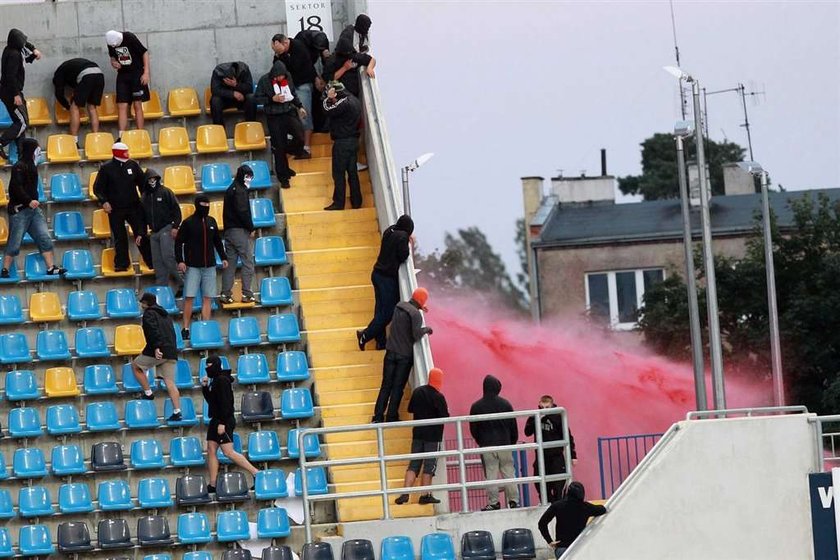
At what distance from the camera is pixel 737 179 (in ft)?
211

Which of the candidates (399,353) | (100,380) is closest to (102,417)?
(100,380)

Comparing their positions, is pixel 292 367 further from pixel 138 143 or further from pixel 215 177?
pixel 138 143

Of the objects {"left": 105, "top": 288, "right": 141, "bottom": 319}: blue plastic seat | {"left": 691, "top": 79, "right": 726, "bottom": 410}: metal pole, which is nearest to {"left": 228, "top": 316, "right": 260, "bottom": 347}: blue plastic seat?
{"left": 105, "top": 288, "right": 141, "bottom": 319}: blue plastic seat

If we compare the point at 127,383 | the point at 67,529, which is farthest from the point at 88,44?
the point at 67,529

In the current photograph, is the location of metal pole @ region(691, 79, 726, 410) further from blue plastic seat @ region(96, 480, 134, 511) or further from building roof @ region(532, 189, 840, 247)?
building roof @ region(532, 189, 840, 247)

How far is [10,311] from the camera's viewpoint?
2298 centimetres

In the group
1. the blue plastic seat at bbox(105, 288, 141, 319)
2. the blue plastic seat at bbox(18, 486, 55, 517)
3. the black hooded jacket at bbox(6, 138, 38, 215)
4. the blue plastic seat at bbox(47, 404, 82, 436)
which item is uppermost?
the black hooded jacket at bbox(6, 138, 38, 215)

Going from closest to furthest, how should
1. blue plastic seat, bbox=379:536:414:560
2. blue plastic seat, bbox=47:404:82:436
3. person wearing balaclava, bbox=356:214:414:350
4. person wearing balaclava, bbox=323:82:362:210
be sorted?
blue plastic seat, bbox=379:536:414:560 → blue plastic seat, bbox=47:404:82:436 → person wearing balaclava, bbox=356:214:414:350 → person wearing balaclava, bbox=323:82:362:210

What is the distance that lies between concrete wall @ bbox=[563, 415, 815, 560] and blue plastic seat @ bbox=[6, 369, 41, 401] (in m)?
6.98

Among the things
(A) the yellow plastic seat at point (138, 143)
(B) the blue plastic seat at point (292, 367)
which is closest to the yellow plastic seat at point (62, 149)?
(A) the yellow plastic seat at point (138, 143)

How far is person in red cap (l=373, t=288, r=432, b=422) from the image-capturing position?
70.7 ft

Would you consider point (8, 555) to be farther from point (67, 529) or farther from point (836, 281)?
point (836, 281)

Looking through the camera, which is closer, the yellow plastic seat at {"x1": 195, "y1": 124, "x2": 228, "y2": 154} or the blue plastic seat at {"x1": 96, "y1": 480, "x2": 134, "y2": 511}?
the blue plastic seat at {"x1": 96, "y1": 480, "x2": 134, "y2": 511}

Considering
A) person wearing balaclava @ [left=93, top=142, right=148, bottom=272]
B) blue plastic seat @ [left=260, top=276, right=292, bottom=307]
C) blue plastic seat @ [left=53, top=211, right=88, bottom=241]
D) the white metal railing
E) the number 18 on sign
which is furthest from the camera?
the number 18 on sign
